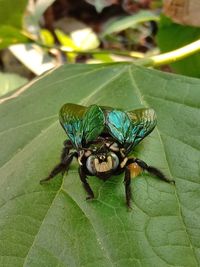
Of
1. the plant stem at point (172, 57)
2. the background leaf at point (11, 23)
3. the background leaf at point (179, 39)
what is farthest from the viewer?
the background leaf at point (11, 23)

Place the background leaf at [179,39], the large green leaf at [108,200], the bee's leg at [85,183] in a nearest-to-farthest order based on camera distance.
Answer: the large green leaf at [108,200] < the bee's leg at [85,183] < the background leaf at [179,39]

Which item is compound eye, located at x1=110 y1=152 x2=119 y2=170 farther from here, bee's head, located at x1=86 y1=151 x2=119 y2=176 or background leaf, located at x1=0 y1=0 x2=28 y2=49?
background leaf, located at x1=0 y1=0 x2=28 y2=49

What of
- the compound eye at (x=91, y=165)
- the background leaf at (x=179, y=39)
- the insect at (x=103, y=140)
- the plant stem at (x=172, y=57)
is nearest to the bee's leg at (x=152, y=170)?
the insect at (x=103, y=140)

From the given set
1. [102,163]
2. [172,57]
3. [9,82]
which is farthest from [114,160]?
[9,82]

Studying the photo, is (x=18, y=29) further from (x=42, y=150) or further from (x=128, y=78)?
(x=42, y=150)

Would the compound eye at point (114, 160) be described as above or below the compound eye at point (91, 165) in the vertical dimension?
below

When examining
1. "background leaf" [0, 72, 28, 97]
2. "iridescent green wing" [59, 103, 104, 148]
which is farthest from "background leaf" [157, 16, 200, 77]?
"iridescent green wing" [59, 103, 104, 148]

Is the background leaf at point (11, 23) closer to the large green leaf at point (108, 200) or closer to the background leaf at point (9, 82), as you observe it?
the background leaf at point (9, 82)

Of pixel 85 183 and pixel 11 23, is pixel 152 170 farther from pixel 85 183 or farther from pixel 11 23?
pixel 11 23
